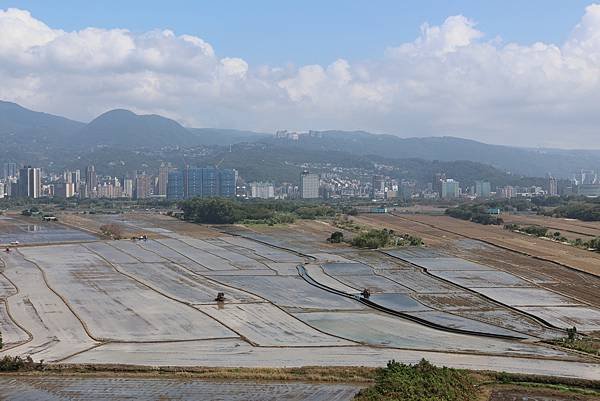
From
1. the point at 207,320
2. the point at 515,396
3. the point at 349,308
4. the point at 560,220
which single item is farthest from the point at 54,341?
the point at 560,220

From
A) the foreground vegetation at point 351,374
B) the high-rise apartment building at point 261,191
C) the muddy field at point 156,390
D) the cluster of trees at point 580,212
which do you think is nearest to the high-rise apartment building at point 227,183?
the high-rise apartment building at point 261,191

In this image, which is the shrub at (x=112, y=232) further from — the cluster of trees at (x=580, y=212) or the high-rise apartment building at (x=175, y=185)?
the high-rise apartment building at (x=175, y=185)

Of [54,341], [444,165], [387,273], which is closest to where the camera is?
[54,341]

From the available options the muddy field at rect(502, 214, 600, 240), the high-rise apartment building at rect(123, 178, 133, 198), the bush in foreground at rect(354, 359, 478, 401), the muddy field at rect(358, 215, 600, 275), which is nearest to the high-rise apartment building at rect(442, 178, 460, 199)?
the high-rise apartment building at rect(123, 178, 133, 198)

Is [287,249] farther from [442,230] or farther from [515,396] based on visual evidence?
[515,396]

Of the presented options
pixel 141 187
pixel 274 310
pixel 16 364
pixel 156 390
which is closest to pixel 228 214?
pixel 274 310

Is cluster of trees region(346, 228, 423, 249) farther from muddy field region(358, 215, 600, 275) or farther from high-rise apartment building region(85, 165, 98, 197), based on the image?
high-rise apartment building region(85, 165, 98, 197)

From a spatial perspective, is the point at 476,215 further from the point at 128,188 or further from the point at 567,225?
the point at 128,188
